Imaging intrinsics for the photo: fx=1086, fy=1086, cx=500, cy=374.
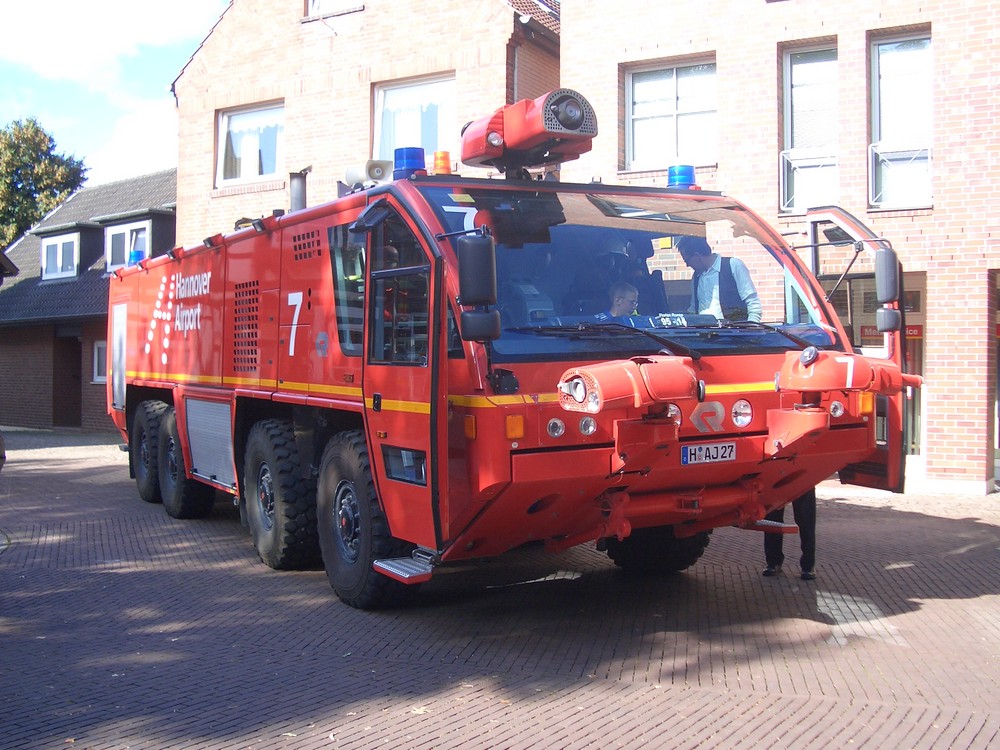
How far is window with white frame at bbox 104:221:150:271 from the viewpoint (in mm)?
24484

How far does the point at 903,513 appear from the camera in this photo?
11523 mm

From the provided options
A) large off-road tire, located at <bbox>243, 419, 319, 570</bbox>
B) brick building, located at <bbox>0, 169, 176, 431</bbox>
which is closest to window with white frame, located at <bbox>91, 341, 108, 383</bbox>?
brick building, located at <bbox>0, 169, 176, 431</bbox>

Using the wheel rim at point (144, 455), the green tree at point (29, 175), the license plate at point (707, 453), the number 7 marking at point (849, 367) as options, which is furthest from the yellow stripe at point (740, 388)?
the green tree at point (29, 175)

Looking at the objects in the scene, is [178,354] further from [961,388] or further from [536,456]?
[961,388]

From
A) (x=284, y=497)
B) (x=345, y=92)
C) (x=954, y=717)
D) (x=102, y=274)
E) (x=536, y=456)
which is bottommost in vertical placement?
(x=954, y=717)

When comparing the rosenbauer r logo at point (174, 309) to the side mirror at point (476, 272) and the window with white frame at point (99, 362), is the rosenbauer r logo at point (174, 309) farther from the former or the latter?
the window with white frame at point (99, 362)

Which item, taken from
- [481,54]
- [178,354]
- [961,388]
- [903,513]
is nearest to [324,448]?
[178,354]

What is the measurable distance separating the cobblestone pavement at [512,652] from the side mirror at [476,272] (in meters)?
1.98

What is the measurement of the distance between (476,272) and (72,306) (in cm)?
2197

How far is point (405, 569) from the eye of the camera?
6.36m

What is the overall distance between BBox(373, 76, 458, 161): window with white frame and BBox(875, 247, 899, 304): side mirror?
1039 cm

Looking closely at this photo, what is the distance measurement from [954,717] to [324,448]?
4390 mm

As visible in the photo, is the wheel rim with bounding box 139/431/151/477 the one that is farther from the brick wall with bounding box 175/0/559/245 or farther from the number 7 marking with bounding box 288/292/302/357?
the brick wall with bounding box 175/0/559/245

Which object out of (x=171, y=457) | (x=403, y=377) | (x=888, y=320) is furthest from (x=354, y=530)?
(x=171, y=457)
